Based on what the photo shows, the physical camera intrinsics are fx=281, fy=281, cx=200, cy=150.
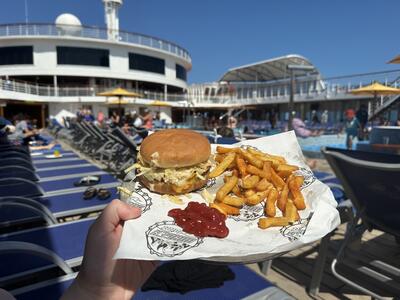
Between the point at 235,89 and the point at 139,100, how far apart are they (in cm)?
1529

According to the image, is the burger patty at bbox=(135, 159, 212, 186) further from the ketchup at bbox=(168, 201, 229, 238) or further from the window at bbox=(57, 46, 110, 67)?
the window at bbox=(57, 46, 110, 67)

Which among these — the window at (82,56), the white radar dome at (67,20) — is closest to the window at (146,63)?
the window at (82,56)

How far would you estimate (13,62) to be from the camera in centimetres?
3450

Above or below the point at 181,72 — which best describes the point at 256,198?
below

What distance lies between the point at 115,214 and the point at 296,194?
85cm

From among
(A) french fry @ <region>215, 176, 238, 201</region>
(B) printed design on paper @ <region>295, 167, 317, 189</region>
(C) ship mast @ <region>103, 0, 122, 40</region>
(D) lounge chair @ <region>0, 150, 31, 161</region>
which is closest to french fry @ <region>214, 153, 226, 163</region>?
(A) french fry @ <region>215, 176, 238, 201</region>

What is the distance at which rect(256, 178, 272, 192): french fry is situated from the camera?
1.48 meters

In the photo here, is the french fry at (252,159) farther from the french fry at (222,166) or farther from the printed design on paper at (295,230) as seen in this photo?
the printed design on paper at (295,230)

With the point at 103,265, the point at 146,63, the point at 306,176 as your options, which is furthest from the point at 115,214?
the point at 146,63

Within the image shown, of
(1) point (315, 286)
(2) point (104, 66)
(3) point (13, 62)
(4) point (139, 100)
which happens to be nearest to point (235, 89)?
(4) point (139, 100)

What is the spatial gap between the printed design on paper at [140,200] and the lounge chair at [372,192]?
4.51 ft

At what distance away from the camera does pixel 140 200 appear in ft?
4.41

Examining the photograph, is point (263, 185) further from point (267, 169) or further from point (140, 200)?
point (140, 200)

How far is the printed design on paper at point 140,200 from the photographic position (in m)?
1.30
